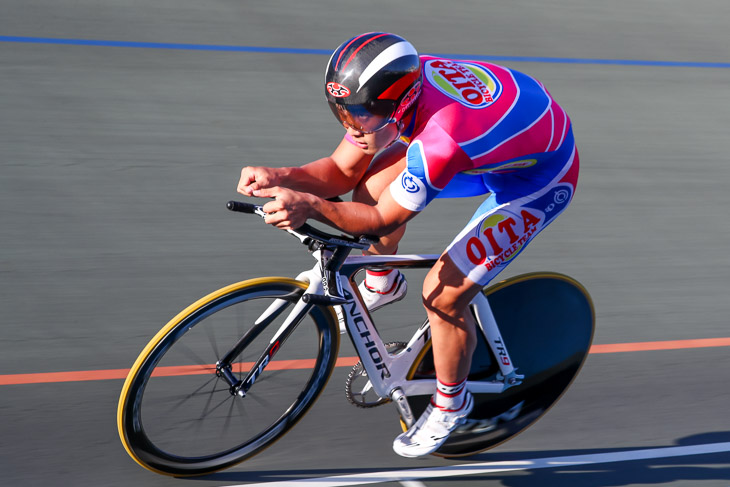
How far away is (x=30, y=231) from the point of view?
5133mm

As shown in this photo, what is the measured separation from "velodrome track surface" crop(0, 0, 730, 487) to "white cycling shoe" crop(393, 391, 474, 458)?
21 centimetres

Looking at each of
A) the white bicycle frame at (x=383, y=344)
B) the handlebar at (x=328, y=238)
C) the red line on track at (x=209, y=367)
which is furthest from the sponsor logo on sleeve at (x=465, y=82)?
the red line on track at (x=209, y=367)

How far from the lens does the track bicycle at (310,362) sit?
10.7ft

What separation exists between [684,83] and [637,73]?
46 centimetres

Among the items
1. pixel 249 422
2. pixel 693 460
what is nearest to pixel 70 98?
pixel 249 422

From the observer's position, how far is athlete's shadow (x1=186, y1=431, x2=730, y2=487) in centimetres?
372

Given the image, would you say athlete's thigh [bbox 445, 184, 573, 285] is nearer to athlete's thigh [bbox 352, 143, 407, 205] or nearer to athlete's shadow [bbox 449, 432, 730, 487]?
athlete's thigh [bbox 352, 143, 407, 205]

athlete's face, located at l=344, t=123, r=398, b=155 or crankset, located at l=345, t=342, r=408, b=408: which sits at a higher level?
athlete's face, located at l=344, t=123, r=398, b=155

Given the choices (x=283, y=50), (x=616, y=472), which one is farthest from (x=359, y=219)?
(x=283, y=50)

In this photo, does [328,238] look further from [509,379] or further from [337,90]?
[509,379]

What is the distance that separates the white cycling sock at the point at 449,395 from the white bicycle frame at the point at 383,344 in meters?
0.08

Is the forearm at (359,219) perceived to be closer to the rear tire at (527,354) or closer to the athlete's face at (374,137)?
the athlete's face at (374,137)

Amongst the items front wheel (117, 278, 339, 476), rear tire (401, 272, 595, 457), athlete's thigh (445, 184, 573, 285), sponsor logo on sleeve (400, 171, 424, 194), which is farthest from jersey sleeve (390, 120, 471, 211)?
rear tire (401, 272, 595, 457)

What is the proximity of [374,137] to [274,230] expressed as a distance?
247cm
